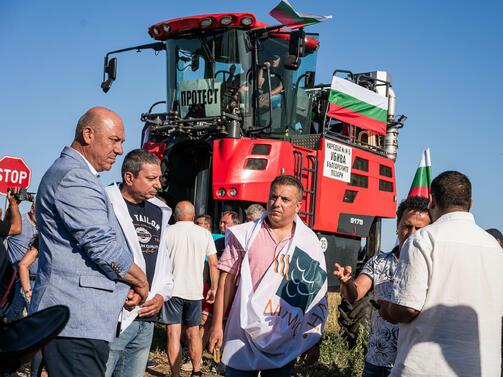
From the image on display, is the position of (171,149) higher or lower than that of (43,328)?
higher

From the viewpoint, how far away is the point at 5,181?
10211 millimetres

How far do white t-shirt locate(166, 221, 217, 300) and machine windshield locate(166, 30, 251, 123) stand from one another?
2393mm

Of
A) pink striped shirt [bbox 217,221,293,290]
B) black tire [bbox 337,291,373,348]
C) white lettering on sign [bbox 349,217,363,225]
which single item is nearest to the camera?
pink striped shirt [bbox 217,221,293,290]

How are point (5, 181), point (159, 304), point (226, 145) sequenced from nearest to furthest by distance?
1. point (159, 304)
2. point (226, 145)
3. point (5, 181)

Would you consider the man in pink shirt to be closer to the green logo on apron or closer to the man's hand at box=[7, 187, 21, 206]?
the green logo on apron

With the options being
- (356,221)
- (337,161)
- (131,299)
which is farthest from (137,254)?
(356,221)

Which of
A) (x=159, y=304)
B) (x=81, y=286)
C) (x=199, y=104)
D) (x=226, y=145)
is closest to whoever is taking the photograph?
(x=81, y=286)

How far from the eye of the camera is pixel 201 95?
27.4 feet

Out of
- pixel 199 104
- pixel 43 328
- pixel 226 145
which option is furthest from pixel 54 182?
pixel 199 104

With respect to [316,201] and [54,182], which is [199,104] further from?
[54,182]

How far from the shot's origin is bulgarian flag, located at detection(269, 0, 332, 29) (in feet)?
25.7

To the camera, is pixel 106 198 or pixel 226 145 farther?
pixel 226 145

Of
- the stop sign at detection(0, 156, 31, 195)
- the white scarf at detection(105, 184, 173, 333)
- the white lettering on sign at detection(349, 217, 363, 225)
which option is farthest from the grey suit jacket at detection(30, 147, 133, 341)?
the stop sign at detection(0, 156, 31, 195)

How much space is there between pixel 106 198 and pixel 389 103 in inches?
336
